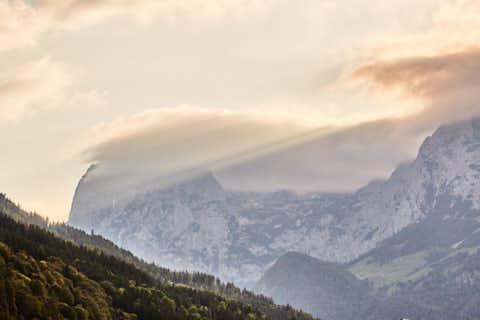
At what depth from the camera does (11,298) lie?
200 m
